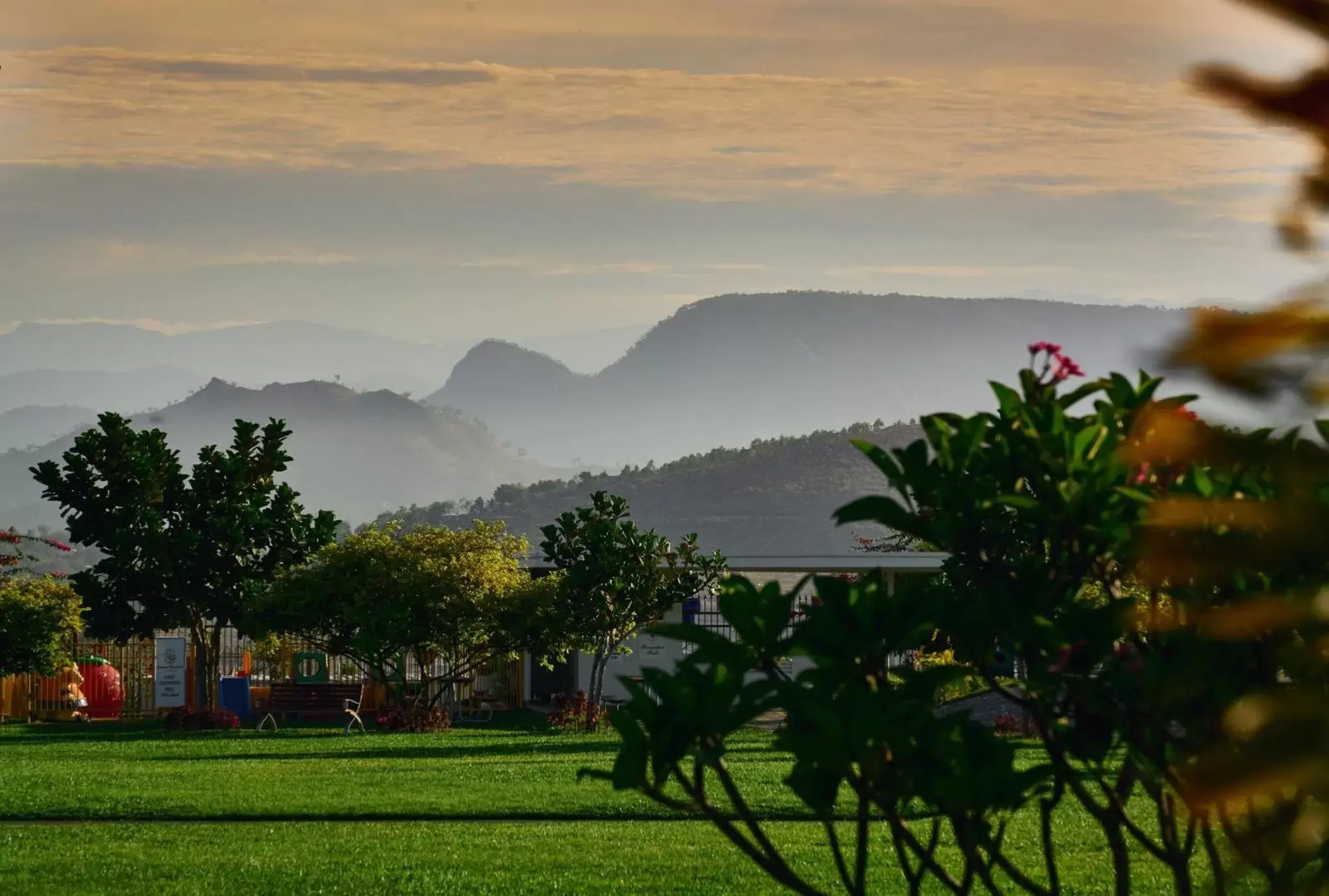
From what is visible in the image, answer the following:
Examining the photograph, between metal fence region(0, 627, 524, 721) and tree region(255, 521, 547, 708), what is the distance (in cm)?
66

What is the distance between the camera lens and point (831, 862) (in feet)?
39.3

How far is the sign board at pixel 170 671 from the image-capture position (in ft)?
97.4

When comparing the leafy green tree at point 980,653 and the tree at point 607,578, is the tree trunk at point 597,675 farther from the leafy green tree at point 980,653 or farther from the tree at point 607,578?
the leafy green tree at point 980,653

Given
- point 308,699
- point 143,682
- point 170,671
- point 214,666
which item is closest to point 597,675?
point 308,699

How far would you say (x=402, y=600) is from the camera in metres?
28.3

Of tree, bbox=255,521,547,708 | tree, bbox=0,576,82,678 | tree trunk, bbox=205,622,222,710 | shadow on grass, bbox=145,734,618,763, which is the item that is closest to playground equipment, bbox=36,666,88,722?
tree, bbox=0,576,82,678

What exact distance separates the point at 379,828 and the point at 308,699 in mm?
17235

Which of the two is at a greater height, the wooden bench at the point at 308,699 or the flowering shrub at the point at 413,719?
the wooden bench at the point at 308,699

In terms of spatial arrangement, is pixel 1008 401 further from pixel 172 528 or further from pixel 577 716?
pixel 172 528

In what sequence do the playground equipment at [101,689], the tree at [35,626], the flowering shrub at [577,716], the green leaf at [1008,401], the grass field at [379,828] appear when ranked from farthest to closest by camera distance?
the playground equipment at [101,689] < the tree at [35,626] < the flowering shrub at [577,716] < the grass field at [379,828] < the green leaf at [1008,401]

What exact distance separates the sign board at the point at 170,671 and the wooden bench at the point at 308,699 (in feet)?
5.17

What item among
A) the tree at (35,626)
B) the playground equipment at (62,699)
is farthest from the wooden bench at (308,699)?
the tree at (35,626)

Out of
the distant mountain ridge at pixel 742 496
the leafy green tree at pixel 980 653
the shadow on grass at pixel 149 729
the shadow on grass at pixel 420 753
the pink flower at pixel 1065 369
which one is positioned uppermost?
the distant mountain ridge at pixel 742 496

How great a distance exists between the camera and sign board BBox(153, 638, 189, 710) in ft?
97.4
